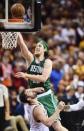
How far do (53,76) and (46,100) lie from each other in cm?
489

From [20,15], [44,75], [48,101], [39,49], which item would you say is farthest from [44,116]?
[20,15]

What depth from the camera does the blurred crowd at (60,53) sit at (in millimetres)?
14266

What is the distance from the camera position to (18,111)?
13.4 metres

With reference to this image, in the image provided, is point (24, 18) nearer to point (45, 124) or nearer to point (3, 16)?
point (3, 16)

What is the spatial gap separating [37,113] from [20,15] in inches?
65.0

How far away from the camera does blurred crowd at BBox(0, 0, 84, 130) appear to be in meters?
14.3

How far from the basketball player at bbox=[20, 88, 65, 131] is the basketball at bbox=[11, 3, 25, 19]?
1268 mm

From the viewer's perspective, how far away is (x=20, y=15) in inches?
407

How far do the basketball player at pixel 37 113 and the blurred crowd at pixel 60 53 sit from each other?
2.02 metres

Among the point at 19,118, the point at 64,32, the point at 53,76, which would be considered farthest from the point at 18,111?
the point at 64,32

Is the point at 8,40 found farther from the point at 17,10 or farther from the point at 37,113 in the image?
the point at 37,113

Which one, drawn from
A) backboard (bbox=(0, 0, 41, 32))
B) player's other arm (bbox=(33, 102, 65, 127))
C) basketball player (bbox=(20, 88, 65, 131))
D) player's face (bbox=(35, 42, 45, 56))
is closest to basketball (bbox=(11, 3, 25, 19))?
backboard (bbox=(0, 0, 41, 32))

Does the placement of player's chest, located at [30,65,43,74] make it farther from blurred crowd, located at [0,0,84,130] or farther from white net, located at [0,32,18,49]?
blurred crowd, located at [0,0,84,130]

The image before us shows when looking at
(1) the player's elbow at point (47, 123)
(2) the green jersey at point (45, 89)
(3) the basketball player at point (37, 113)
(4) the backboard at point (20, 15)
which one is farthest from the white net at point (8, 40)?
(1) the player's elbow at point (47, 123)
